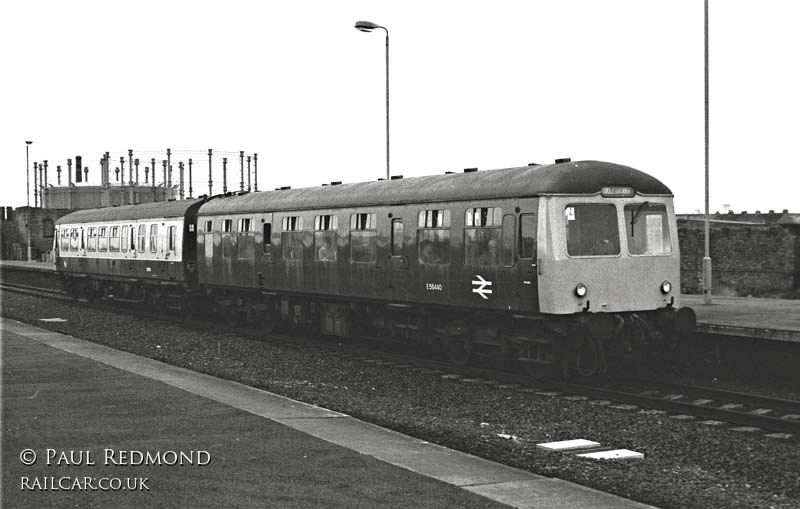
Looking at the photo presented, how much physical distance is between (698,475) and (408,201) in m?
10.0

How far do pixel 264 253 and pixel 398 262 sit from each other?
6.14 metres

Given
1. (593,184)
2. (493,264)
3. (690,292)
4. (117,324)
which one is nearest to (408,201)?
(493,264)

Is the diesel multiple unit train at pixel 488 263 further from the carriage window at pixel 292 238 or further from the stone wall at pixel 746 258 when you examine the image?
the stone wall at pixel 746 258

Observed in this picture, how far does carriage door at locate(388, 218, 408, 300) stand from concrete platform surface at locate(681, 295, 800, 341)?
535 cm

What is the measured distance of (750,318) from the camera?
18672mm

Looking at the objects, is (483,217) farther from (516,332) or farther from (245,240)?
(245,240)

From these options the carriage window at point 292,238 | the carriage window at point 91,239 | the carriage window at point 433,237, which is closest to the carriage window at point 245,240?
the carriage window at point 292,238

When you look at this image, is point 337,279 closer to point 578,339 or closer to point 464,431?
point 578,339

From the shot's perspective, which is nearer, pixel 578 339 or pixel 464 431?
pixel 464 431

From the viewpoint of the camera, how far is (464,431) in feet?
36.4

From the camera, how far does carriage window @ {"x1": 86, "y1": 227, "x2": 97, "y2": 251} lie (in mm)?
36600

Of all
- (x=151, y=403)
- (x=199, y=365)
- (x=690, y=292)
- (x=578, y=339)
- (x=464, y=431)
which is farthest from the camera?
(x=690, y=292)

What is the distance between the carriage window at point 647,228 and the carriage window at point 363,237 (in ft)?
17.5

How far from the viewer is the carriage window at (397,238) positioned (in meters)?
18.3
